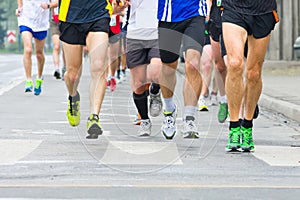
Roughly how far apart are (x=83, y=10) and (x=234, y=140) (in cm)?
208

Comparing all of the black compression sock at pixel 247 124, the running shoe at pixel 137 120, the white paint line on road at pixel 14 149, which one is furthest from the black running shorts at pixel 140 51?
the black compression sock at pixel 247 124

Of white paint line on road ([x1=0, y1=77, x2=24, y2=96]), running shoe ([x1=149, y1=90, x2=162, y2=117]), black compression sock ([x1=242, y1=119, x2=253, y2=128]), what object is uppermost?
black compression sock ([x1=242, y1=119, x2=253, y2=128])

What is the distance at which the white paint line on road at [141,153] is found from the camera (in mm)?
7727

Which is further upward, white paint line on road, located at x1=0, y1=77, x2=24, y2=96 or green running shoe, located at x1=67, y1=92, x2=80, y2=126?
green running shoe, located at x1=67, y1=92, x2=80, y2=126

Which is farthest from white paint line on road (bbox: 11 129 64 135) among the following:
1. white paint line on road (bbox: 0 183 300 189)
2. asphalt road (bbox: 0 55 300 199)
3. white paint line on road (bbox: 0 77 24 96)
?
white paint line on road (bbox: 0 77 24 96)

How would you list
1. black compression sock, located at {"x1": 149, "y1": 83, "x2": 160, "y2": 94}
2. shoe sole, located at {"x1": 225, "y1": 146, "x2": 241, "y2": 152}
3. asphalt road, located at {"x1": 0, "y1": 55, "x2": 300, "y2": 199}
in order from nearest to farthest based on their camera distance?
asphalt road, located at {"x1": 0, "y1": 55, "x2": 300, "y2": 199}, shoe sole, located at {"x1": 225, "y1": 146, "x2": 241, "y2": 152}, black compression sock, located at {"x1": 149, "y1": 83, "x2": 160, "y2": 94}

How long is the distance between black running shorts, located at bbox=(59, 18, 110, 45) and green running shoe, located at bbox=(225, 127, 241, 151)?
1770 millimetres

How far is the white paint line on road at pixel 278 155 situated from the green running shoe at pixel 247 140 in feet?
0.24

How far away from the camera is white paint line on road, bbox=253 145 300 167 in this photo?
308 inches

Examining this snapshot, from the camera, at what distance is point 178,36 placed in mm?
9562

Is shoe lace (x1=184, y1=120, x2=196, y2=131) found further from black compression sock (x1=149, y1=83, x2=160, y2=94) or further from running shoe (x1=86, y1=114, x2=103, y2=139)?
black compression sock (x1=149, y1=83, x2=160, y2=94)

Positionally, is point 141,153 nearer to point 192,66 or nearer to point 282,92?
point 192,66

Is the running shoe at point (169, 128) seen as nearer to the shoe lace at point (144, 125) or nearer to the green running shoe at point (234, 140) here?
the shoe lace at point (144, 125)

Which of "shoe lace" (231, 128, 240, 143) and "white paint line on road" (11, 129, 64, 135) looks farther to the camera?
"white paint line on road" (11, 129, 64, 135)
